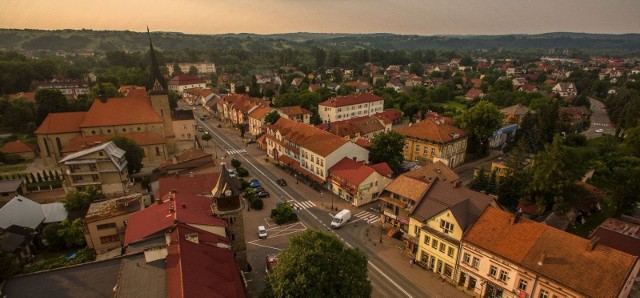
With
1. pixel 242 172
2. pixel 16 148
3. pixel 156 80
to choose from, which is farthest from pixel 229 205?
pixel 16 148

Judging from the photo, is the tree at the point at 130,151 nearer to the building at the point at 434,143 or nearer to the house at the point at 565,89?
the building at the point at 434,143

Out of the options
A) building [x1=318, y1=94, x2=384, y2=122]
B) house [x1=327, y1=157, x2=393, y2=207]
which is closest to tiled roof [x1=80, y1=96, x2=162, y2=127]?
house [x1=327, y1=157, x2=393, y2=207]

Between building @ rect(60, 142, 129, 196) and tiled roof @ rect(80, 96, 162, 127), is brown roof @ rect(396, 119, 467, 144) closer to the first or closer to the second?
tiled roof @ rect(80, 96, 162, 127)

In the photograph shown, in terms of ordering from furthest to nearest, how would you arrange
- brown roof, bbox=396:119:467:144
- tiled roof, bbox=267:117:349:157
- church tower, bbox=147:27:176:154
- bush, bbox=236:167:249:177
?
church tower, bbox=147:27:176:154
brown roof, bbox=396:119:467:144
bush, bbox=236:167:249:177
tiled roof, bbox=267:117:349:157

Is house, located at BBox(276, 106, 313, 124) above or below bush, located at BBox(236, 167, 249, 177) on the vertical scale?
above

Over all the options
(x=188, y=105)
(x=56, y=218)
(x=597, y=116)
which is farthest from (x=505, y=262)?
(x=188, y=105)

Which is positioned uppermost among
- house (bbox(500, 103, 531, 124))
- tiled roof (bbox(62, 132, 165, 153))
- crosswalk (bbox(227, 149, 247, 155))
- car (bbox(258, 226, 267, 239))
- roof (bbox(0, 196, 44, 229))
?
tiled roof (bbox(62, 132, 165, 153))

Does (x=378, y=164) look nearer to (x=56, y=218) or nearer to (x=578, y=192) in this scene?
(x=578, y=192)

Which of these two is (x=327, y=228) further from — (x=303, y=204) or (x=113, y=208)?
(x=113, y=208)
